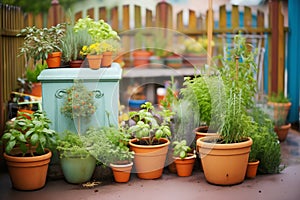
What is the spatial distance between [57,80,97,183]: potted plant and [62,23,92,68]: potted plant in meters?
0.31

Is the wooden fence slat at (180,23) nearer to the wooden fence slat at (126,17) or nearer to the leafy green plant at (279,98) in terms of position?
the wooden fence slat at (126,17)

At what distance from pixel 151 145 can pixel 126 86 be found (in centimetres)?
342

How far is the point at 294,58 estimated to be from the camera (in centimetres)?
598

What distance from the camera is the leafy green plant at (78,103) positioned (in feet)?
13.1

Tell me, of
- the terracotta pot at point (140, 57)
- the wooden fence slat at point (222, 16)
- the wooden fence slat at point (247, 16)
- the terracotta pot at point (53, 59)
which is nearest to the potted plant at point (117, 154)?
the terracotta pot at point (53, 59)

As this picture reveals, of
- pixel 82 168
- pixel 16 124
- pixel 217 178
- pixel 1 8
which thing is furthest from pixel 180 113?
pixel 1 8

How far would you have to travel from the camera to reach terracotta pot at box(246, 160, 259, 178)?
3.95 metres

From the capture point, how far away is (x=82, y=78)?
4055 mm

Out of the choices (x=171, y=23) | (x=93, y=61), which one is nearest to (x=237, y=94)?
(x=93, y=61)

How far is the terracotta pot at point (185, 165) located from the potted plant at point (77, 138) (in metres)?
0.69

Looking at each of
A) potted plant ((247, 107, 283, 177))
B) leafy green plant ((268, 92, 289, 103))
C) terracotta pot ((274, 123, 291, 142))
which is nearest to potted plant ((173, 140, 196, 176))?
potted plant ((247, 107, 283, 177))

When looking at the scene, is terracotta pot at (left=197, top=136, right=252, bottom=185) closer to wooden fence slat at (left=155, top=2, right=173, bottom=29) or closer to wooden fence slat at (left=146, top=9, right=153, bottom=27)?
wooden fence slat at (left=146, top=9, right=153, bottom=27)

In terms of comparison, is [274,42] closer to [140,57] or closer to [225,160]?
[140,57]

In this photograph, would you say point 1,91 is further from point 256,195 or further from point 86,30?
point 256,195
